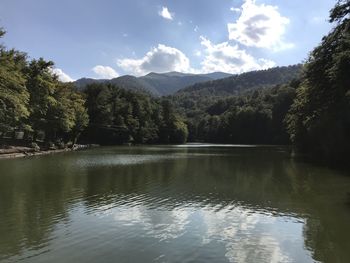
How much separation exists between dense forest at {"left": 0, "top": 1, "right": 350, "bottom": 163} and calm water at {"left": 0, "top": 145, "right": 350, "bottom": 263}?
49.9ft

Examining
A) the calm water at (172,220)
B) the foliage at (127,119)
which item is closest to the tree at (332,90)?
the calm water at (172,220)

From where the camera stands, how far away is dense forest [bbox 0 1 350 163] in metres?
44.1

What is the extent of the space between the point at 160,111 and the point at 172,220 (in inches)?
5284

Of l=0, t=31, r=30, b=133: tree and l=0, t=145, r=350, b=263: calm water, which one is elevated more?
l=0, t=31, r=30, b=133: tree

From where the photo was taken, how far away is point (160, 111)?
495ft

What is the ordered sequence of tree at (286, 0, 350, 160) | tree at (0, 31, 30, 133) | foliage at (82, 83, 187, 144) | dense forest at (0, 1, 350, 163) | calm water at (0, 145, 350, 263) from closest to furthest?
1. calm water at (0, 145, 350, 263)
2. tree at (286, 0, 350, 160)
3. dense forest at (0, 1, 350, 163)
4. tree at (0, 31, 30, 133)
5. foliage at (82, 83, 187, 144)

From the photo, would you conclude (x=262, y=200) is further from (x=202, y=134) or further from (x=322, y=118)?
(x=202, y=134)

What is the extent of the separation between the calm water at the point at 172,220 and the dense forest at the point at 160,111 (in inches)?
599

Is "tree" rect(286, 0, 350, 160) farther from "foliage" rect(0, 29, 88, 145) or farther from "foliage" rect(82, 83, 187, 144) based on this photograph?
"foliage" rect(82, 83, 187, 144)

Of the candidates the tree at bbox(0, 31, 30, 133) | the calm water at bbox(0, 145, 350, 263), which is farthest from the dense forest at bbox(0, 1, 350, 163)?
the calm water at bbox(0, 145, 350, 263)

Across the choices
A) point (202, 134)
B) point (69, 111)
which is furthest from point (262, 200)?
point (202, 134)

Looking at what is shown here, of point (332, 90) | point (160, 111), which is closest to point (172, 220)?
point (332, 90)

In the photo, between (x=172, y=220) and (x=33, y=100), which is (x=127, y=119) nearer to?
(x=33, y=100)

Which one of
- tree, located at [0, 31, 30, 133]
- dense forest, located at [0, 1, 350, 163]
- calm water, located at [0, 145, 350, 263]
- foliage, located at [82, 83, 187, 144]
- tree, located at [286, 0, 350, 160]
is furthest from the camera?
foliage, located at [82, 83, 187, 144]
